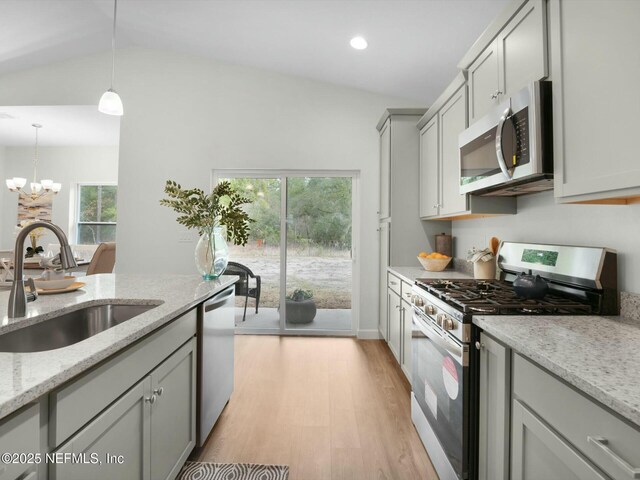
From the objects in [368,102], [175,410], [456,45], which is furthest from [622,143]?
[368,102]

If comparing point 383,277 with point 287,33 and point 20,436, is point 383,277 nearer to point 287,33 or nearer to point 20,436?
point 287,33

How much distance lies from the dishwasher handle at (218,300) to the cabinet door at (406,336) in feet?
4.20

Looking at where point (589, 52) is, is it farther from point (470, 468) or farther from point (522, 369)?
point (470, 468)

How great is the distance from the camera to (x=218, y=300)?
2.10 metres

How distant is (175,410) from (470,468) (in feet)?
4.11

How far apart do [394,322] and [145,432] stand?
2312 mm

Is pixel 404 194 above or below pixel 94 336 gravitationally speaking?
above

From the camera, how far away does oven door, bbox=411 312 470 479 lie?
1431mm

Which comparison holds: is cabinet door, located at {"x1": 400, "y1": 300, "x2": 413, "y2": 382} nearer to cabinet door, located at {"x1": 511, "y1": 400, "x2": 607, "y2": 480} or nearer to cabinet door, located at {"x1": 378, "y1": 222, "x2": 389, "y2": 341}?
cabinet door, located at {"x1": 378, "y1": 222, "x2": 389, "y2": 341}

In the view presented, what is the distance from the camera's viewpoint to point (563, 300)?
62.5 inches

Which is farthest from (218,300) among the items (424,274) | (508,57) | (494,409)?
(508,57)

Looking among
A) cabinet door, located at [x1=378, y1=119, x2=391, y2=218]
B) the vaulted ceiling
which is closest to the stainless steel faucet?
the vaulted ceiling

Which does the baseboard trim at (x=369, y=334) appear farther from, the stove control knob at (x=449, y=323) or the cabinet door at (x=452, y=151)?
the stove control knob at (x=449, y=323)

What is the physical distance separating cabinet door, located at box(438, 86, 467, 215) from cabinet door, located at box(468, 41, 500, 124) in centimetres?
12
